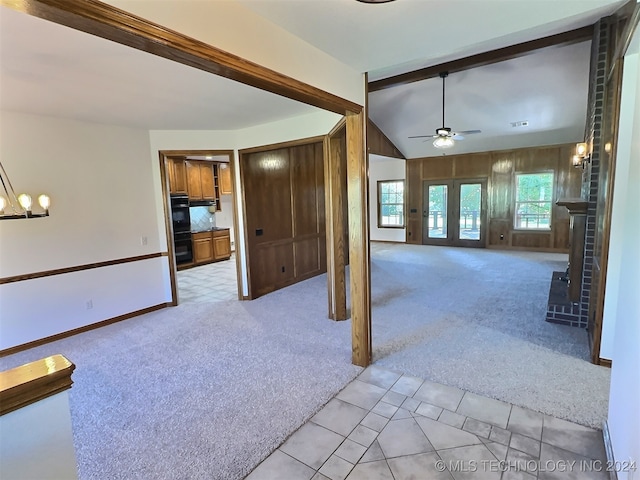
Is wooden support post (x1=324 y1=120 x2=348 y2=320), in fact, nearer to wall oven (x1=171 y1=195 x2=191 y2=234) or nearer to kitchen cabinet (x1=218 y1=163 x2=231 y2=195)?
wall oven (x1=171 y1=195 x2=191 y2=234)

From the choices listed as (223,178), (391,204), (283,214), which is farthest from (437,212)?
(223,178)

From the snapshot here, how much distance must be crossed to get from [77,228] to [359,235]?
336 centimetres

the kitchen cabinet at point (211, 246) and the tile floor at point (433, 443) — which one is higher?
the kitchen cabinet at point (211, 246)

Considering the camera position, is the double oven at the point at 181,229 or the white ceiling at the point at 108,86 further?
the double oven at the point at 181,229

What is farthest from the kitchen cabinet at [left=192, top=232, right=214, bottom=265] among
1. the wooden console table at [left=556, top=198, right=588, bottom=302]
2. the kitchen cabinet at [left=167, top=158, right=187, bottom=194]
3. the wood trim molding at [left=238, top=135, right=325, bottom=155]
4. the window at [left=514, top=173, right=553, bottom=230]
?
the window at [left=514, top=173, right=553, bottom=230]

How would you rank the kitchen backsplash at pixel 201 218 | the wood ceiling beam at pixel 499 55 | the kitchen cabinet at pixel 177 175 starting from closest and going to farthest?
the wood ceiling beam at pixel 499 55
the kitchen cabinet at pixel 177 175
the kitchen backsplash at pixel 201 218

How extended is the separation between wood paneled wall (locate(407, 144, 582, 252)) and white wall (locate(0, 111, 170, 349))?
24.0 ft

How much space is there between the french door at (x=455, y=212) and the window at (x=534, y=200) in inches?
31.3

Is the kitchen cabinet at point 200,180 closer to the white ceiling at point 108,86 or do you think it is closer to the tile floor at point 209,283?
the tile floor at point 209,283

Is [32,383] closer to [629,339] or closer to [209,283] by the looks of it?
[629,339]

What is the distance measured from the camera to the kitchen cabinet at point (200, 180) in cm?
759

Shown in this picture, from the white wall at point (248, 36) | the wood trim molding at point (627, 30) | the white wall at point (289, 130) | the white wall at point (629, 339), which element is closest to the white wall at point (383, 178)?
the white wall at point (289, 130)

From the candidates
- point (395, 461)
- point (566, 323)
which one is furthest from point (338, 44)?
point (566, 323)

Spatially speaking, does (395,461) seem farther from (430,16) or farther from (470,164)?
(470,164)
